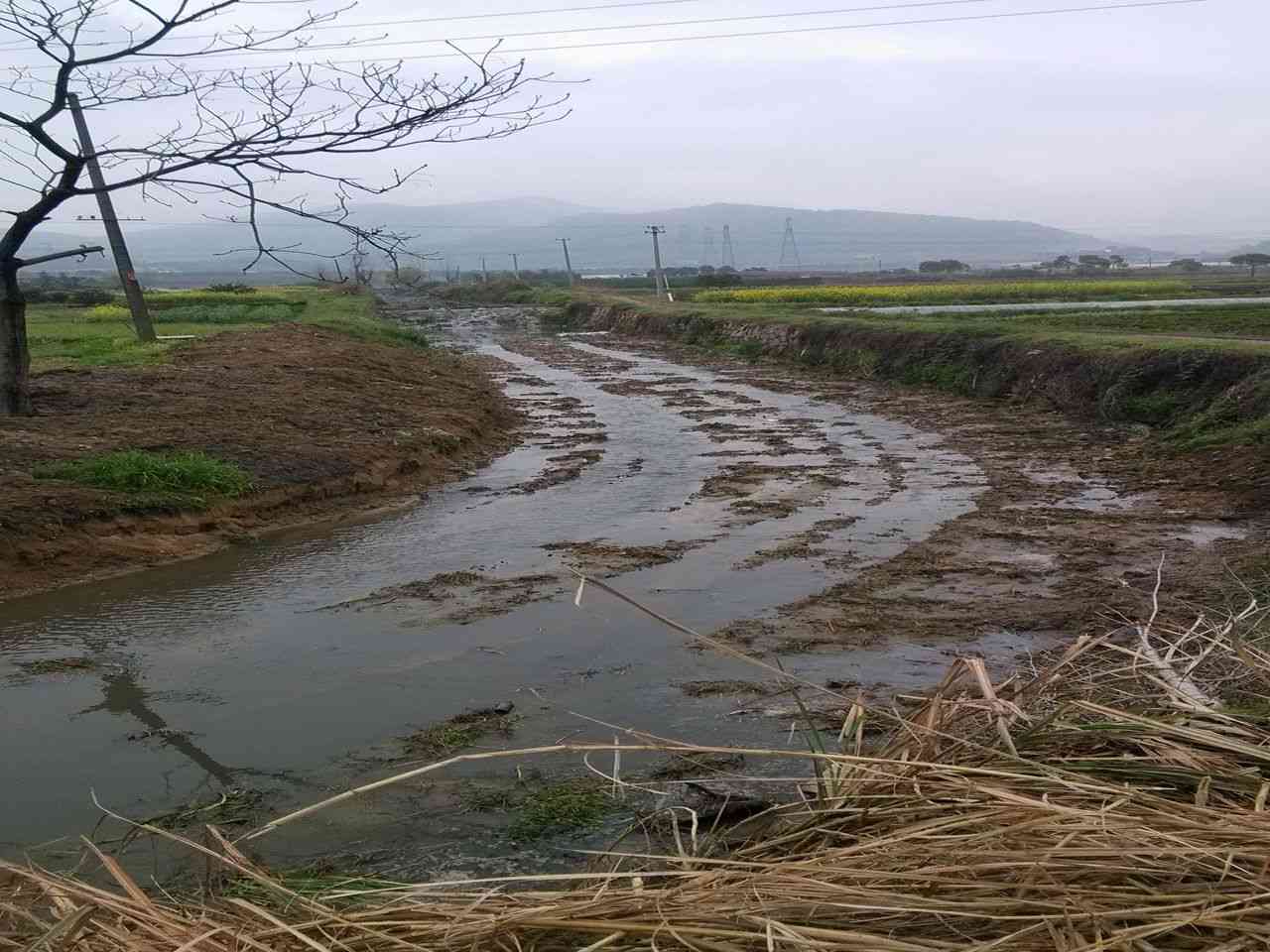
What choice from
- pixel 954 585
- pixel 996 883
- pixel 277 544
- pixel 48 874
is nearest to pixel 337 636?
pixel 277 544

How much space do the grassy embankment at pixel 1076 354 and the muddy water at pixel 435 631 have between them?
9.07 ft

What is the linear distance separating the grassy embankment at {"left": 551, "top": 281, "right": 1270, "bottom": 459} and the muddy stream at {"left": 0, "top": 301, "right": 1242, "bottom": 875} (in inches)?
104

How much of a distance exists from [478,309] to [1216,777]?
4855 cm

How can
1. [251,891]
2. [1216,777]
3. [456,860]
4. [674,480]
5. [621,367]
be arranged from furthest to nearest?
1. [621,367]
2. [674,480]
3. [456,860]
4. [251,891]
5. [1216,777]

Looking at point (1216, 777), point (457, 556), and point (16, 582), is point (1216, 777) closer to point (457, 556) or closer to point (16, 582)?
point (457, 556)

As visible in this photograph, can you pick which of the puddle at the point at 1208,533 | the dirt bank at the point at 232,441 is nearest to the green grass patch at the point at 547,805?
the dirt bank at the point at 232,441

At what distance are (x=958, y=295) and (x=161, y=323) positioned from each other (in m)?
25.8

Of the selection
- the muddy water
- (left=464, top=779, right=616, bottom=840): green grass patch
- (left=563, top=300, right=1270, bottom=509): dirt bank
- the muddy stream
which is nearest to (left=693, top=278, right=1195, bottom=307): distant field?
(left=563, top=300, right=1270, bottom=509): dirt bank

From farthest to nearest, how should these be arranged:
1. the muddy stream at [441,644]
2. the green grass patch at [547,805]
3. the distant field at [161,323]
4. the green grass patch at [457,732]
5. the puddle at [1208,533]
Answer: the distant field at [161,323] < the puddle at [1208,533] < the green grass patch at [457,732] < the muddy stream at [441,644] < the green grass patch at [547,805]

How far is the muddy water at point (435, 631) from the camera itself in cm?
471

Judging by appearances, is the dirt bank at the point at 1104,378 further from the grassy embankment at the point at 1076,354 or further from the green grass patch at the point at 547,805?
the green grass patch at the point at 547,805

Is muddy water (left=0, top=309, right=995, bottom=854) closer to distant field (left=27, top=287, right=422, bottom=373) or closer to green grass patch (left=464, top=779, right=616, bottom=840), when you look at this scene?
green grass patch (left=464, top=779, right=616, bottom=840)

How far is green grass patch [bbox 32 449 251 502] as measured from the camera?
824 centimetres

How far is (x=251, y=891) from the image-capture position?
2.99 m
